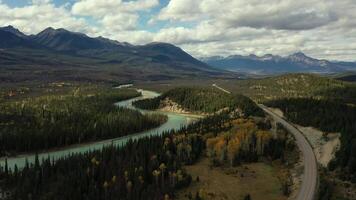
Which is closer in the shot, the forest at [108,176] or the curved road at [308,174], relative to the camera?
the curved road at [308,174]

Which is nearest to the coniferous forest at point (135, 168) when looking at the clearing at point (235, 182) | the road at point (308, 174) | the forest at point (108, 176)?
the forest at point (108, 176)

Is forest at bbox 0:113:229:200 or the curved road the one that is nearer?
the curved road

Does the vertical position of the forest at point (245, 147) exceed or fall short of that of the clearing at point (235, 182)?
it exceeds it

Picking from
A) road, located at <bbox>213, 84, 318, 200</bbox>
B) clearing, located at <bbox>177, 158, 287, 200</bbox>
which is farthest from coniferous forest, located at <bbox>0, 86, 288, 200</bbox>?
road, located at <bbox>213, 84, 318, 200</bbox>

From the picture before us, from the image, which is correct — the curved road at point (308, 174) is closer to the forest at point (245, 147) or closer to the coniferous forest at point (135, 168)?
the forest at point (245, 147)

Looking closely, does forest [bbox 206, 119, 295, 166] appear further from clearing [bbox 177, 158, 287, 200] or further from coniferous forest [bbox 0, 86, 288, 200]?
clearing [bbox 177, 158, 287, 200]

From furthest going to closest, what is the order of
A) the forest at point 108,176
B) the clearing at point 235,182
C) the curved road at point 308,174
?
the forest at point 108,176
the clearing at point 235,182
the curved road at point 308,174

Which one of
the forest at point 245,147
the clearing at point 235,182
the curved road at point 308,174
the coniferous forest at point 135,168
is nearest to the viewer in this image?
the curved road at point 308,174

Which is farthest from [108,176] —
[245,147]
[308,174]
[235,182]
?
[308,174]

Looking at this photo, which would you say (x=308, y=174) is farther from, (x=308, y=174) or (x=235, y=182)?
(x=235, y=182)

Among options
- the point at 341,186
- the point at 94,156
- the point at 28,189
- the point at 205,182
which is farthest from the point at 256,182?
the point at 28,189

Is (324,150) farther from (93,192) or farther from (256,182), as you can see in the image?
(93,192)
